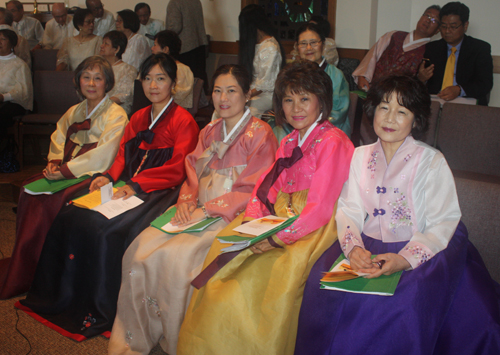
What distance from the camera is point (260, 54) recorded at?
3521mm

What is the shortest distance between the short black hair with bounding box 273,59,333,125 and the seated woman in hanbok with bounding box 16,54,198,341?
0.70m

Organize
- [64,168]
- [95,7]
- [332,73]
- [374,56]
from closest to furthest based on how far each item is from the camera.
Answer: [64,168] → [332,73] → [374,56] → [95,7]


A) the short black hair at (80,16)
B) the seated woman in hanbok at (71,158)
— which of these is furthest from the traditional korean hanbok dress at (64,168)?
the short black hair at (80,16)

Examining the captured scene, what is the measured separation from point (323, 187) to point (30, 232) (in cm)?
163

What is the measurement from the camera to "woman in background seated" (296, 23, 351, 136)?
2.86 meters

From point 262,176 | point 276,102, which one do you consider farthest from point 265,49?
point 262,176

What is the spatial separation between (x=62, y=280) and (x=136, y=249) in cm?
51

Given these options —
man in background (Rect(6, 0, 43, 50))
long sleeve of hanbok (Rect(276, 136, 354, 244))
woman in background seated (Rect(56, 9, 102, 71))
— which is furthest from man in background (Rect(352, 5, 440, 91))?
man in background (Rect(6, 0, 43, 50))

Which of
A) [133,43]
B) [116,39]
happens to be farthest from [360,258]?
[133,43]

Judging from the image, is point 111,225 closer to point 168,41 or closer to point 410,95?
point 410,95

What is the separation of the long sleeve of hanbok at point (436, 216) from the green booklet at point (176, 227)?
0.84 m

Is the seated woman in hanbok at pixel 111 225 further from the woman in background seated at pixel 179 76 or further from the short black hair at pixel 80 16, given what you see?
the short black hair at pixel 80 16

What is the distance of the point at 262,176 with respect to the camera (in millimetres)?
1929

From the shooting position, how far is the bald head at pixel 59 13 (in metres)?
6.43
